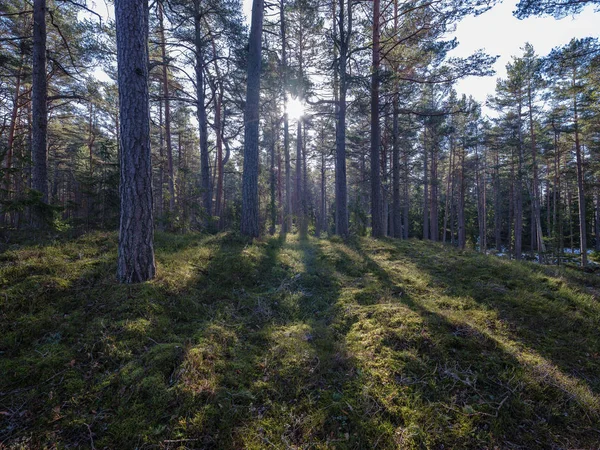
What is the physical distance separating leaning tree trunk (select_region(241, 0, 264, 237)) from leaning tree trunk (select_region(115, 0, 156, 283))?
4.01m

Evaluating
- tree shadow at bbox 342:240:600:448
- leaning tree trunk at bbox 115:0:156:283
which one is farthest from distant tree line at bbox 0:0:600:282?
tree shadow at bbox 342:240:600:448

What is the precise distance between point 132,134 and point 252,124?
4.48 m

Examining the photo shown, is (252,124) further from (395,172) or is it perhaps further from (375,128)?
(395,172)

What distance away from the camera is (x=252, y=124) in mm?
7906

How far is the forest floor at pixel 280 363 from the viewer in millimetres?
1983

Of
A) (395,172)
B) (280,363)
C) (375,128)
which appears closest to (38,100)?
(280,363)

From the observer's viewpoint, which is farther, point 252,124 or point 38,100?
point 252,124

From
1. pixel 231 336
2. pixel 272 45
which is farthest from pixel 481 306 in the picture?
pixel 272 45

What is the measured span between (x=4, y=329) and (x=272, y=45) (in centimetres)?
1750

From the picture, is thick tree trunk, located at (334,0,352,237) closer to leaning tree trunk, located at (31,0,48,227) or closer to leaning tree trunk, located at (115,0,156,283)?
leaning tree trunk, located at (115,0,156,283)

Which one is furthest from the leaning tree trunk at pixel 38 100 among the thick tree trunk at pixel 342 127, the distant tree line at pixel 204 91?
the thick tree trunk at pixel 342 127

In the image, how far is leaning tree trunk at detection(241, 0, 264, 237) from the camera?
25.5 feet

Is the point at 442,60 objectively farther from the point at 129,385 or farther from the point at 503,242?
the point at 503,242

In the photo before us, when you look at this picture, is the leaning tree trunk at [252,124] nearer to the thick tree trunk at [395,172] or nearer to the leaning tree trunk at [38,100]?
the leaning tree trunk at [38,100]
